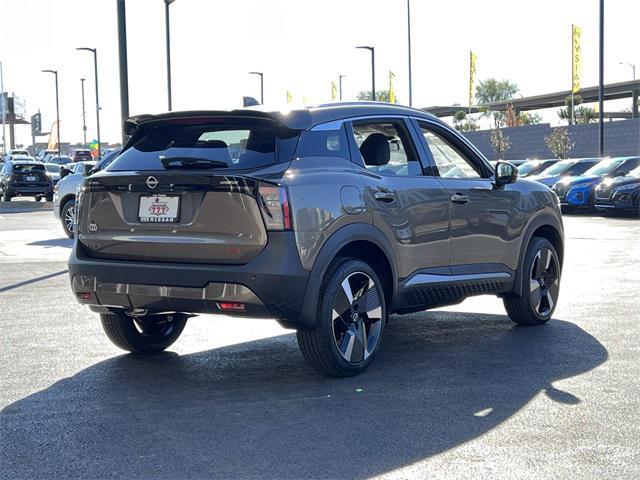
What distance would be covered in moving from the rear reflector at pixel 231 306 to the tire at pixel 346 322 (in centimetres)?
48

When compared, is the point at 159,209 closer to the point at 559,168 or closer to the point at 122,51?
the point at 122,51

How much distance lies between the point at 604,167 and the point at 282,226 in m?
21.8

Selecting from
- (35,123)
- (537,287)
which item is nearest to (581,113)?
(35,123)

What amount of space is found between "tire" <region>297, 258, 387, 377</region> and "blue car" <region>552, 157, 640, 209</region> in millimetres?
19772

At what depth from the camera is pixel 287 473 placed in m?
4.29

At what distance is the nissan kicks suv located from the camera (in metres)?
5.70

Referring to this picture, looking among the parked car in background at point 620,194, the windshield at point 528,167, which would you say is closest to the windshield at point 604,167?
the parked car in background at point 620,194

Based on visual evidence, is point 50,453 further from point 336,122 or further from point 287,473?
point 336,122

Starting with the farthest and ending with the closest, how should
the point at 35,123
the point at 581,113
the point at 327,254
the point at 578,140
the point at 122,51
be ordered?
1. the point at 35,123
2. the point at 581,113
3. the point at 578,140
4. the point at 122,51
5. the point at 327,254

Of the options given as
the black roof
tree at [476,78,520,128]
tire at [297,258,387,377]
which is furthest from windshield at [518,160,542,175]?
tree at [476,78,520,128]

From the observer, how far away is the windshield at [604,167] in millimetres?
25453

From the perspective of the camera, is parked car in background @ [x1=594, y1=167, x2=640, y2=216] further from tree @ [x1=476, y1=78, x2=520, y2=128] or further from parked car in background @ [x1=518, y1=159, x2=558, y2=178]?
tree @ [x1=476, y1=78, x2=520, y2=128]

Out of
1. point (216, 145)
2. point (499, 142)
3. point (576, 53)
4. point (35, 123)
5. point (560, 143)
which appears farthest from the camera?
point (35, 123)

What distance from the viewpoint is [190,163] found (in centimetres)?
591
